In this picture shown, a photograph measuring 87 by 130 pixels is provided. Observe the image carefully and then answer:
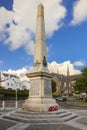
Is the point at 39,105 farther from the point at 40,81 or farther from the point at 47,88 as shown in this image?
the point at 40,81

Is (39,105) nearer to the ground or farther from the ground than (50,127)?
farther from the ground

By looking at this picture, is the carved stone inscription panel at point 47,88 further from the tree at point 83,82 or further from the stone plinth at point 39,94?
the tree at point 83,82

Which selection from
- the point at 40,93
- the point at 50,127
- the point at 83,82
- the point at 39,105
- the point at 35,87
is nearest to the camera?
the point at 50,127

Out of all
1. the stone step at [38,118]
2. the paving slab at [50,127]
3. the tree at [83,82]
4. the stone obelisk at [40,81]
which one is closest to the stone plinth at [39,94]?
the stone obelisk at [40,81]

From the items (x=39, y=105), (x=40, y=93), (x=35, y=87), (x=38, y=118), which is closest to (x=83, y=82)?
(x=35, y=87)

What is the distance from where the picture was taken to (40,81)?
20172 millimetres

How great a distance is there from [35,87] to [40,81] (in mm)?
665

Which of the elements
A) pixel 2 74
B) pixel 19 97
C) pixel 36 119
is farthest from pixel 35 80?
pixel 2 74

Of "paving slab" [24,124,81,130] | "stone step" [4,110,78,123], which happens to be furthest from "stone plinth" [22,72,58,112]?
"paving slab" [24,124,81,130]

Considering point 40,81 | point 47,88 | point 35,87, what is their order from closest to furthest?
point 40,81 < point 35,87 < point 47,88

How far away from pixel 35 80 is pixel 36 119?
4266mm

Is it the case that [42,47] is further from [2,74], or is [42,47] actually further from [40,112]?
[2,74]

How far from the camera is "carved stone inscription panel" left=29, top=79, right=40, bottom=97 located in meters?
20.1

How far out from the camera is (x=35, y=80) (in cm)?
2044
